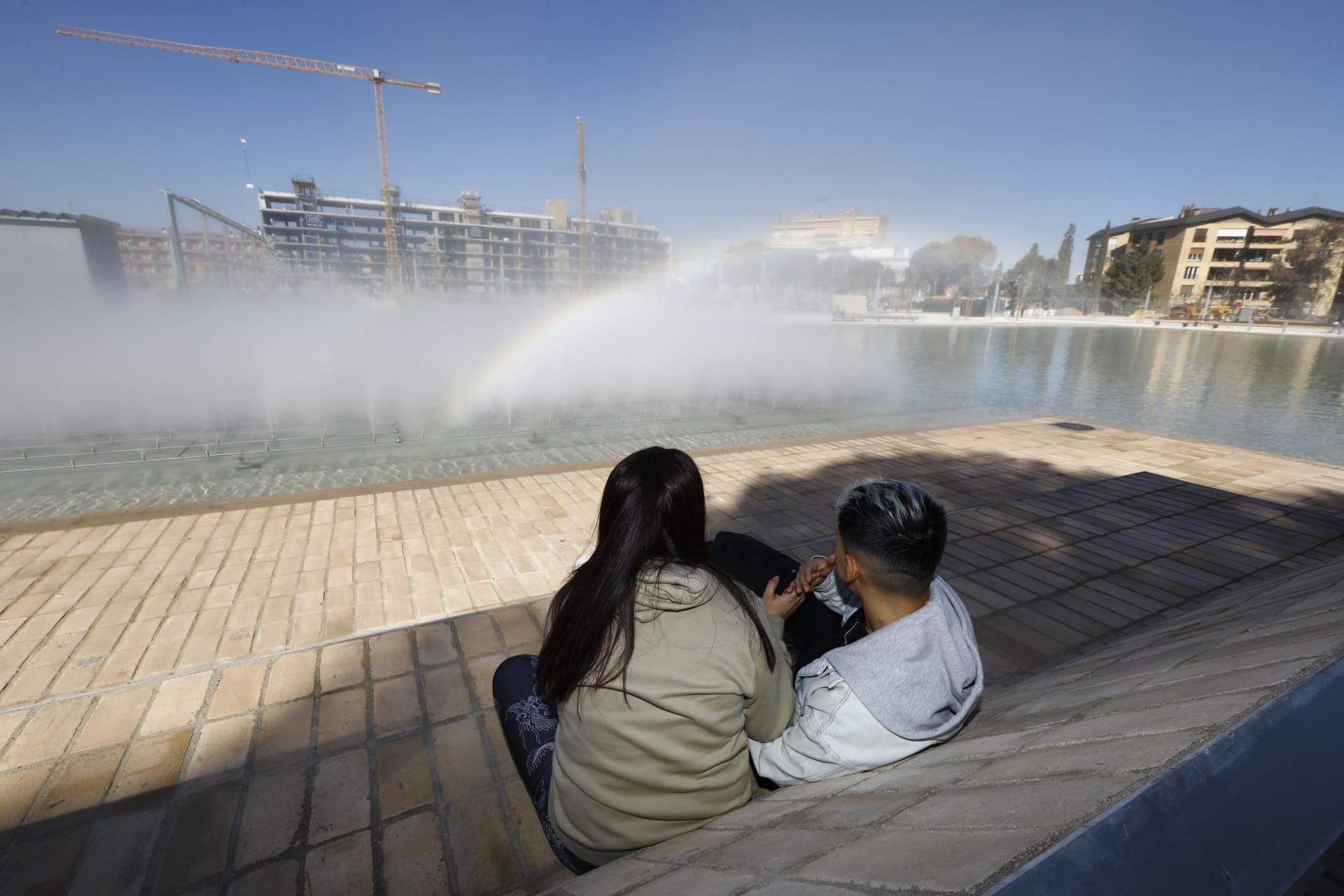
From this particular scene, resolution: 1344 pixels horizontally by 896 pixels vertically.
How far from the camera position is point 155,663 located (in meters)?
2.69

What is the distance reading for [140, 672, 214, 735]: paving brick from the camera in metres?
2.32

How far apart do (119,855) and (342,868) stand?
0.69m

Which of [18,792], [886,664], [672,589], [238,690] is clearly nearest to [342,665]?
[238,690]

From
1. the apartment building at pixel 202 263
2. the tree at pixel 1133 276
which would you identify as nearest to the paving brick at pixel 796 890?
the apartment building at pixel 202 263

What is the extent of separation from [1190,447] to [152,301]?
1099 inches

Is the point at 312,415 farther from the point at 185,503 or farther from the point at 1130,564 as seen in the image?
the point at 1130,564

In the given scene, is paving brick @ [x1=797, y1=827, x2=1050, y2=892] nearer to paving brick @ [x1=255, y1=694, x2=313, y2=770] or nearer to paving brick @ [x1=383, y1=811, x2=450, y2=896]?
paving brick @ [x1=383, y1=811, x2=450, y2=896]

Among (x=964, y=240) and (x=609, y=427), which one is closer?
(x=609, y=427)

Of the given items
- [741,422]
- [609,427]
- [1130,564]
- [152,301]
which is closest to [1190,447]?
[1130,564]

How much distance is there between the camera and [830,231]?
11506 cm

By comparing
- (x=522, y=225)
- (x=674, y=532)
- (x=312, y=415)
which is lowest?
(x=312, y=415)

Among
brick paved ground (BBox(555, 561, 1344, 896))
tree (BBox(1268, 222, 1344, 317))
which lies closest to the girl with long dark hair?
brick paved ground (BBox(555, 561, 1344, 896))

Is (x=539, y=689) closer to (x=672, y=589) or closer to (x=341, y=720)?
(x=672, y=589)

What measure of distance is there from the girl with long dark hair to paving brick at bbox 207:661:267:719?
5.77 ft
